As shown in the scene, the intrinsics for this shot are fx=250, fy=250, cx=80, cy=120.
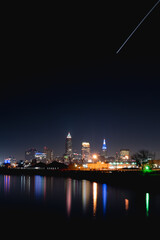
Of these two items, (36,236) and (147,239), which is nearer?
(147,239)

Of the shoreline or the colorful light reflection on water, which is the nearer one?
the colorful light reflection on water

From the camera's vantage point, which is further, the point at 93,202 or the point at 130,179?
the point at 130,179

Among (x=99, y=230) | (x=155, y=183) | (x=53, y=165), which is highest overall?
(x=99, y=230)

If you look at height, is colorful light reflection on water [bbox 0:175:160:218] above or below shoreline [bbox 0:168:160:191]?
above

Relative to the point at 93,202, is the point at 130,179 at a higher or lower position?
lower

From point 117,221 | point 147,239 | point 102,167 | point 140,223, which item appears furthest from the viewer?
point 102,167

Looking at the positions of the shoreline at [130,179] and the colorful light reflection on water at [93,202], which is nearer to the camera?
the colorful light reflection on water at [93,202]

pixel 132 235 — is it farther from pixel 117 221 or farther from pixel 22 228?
pixel 22 228

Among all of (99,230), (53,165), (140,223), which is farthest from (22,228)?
(53,165)

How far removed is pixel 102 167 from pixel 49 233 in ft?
344

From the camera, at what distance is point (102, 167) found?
11438 centimetres

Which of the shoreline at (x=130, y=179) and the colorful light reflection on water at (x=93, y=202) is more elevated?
the colorful light reflection on water at (x=93, y=202)

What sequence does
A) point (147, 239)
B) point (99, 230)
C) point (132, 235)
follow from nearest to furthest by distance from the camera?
point (147, 239)
point (132, 235)
point (99, 230)

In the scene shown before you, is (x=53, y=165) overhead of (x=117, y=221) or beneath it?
beneath
